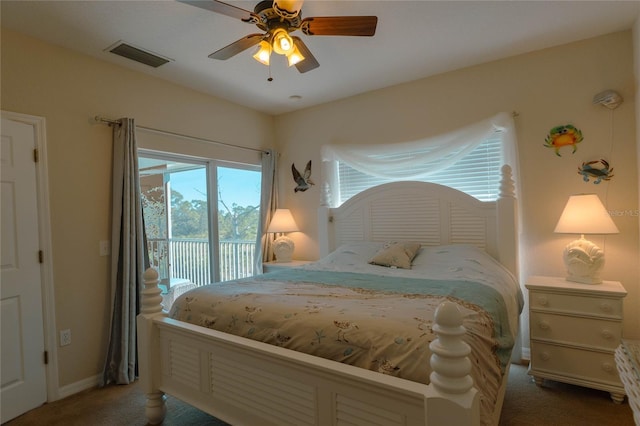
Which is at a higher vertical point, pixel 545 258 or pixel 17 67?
pixel 17 67

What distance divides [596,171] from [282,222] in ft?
9.67

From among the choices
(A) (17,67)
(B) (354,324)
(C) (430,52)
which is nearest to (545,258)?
(C) (430,52)

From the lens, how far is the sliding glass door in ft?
10.7

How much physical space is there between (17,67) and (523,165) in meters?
3.88

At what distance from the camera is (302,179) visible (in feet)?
13.7

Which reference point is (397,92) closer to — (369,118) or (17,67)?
(369,118)

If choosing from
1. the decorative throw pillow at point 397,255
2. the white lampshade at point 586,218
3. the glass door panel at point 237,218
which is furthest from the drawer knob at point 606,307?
the glass door panel at point 237,218

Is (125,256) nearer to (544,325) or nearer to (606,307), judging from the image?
(544,325)

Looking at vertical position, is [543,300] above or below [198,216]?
below

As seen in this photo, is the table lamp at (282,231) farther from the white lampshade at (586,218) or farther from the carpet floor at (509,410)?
the white lampshade at (586,218)

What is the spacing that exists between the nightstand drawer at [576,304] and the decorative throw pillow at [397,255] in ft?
2.94

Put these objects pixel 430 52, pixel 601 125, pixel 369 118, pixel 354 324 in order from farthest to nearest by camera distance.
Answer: pixel 369 118, pixel 430 52, pixel 601 125, pixel 354 324

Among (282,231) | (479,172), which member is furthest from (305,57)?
(282,231)

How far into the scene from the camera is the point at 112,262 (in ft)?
8.91
